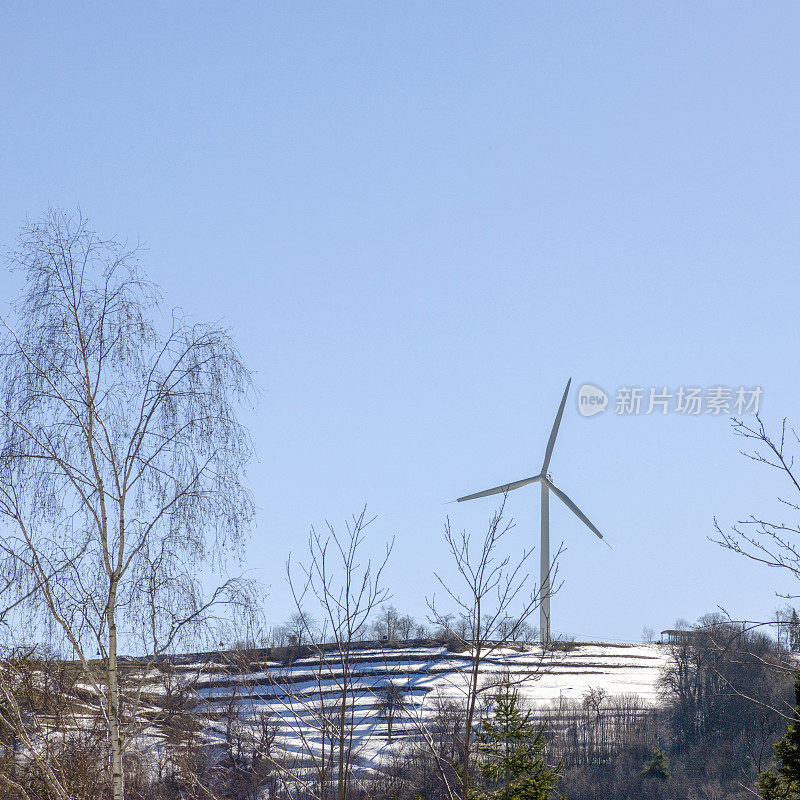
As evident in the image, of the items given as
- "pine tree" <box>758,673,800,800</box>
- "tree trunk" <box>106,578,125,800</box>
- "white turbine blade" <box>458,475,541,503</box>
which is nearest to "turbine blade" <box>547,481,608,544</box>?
"white turbine blade" <box>458,475,541,503</box>

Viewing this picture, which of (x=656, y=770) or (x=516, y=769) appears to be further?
(x=656, y=770)

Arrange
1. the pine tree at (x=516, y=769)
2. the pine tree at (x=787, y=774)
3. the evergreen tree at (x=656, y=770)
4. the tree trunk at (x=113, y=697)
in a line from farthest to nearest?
1. the evergreen tree at (x=656, y=770)
2. the pine tree at (x=787, y=774)
3. the pine tree at (x=516, y=769)
4. the tree trunk at (x=113, y=697)

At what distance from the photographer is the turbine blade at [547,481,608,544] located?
203ft

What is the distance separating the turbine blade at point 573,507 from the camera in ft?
203

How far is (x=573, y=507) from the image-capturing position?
2447 inches

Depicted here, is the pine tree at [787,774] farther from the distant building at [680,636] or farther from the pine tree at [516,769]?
the distant building at [680,636]

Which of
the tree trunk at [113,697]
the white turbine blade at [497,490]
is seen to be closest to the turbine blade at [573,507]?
the white turbine blade at [497,490]

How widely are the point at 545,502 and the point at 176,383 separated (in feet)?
173

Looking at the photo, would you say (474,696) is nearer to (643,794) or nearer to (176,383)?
(176,383)

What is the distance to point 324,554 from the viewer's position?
41.1 ft

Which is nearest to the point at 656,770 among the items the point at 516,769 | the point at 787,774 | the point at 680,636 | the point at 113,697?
the point at 680,636

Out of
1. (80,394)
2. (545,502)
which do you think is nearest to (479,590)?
(80,394)

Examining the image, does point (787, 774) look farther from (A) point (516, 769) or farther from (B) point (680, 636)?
(B) point (680, 636)

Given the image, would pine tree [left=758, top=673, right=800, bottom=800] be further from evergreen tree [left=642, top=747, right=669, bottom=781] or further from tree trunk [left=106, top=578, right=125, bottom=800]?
evergreen tree [left=642, top=747, right=669, bottom=781]
